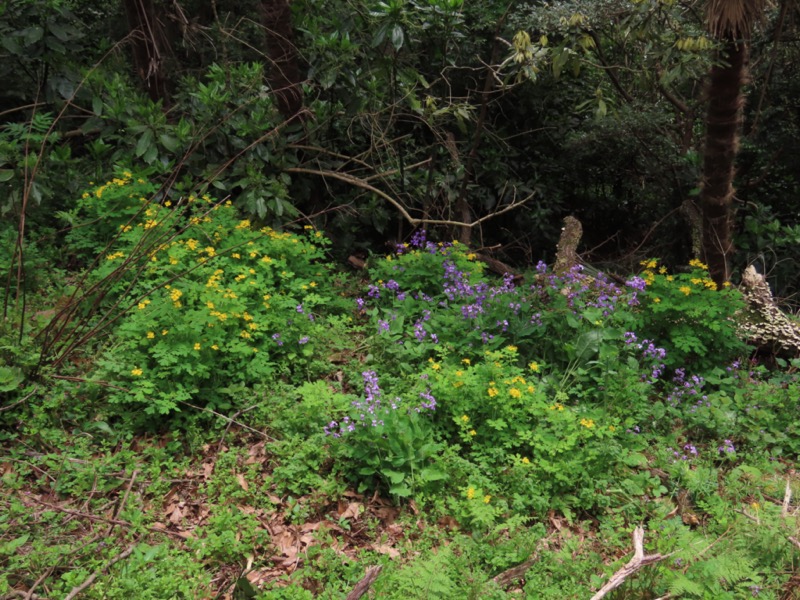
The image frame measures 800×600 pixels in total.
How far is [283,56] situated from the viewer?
5984mm

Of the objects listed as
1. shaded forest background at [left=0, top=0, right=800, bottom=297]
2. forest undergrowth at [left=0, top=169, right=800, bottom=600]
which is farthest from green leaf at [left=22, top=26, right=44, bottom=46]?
forest undergrowth at [left=0, top=169, right=800, bottom=600]

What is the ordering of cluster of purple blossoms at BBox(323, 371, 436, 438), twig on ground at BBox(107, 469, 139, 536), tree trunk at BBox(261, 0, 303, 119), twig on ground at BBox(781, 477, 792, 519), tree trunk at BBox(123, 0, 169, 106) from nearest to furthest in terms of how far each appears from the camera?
twig on ground at BBox(107, 469, 139, 536) → twig on ground at BBox(781, 477, 792, 519) → cluster of purple blossoms at BBox(323, 371, 436, 438) → tree trunk at BBox(261, 0, 303, 119) → tree trunk at BBox(123, 0, 169, 106)

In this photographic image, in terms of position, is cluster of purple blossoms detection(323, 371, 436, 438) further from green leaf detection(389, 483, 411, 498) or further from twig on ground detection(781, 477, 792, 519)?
twig on ground detection(781, 477, 792, 519)

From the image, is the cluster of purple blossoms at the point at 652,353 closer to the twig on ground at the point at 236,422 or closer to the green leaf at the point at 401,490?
the green leaf at the point at 401,490

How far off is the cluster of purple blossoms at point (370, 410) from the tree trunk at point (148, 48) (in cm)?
398

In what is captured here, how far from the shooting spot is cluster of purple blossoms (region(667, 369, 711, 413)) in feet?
13.8

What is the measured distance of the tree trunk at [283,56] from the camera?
5832 millimetres

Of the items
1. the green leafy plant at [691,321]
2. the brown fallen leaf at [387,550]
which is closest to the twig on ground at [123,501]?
the brown fallen leaf at [387,550]

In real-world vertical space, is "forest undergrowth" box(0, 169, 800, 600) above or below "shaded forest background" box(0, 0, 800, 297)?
below

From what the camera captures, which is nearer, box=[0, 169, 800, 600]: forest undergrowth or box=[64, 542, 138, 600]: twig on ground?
box=[64, 542, 138, 600]: twig on ground

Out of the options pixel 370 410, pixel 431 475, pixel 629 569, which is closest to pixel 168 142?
pixel 370 410

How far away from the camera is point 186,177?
551 cm

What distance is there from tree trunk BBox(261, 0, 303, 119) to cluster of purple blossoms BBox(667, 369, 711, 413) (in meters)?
4.02

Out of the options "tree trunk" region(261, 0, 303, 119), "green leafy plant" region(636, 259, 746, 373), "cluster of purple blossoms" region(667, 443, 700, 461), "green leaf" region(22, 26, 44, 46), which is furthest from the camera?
"tree trunk" region(261, 0, 303, 119)
